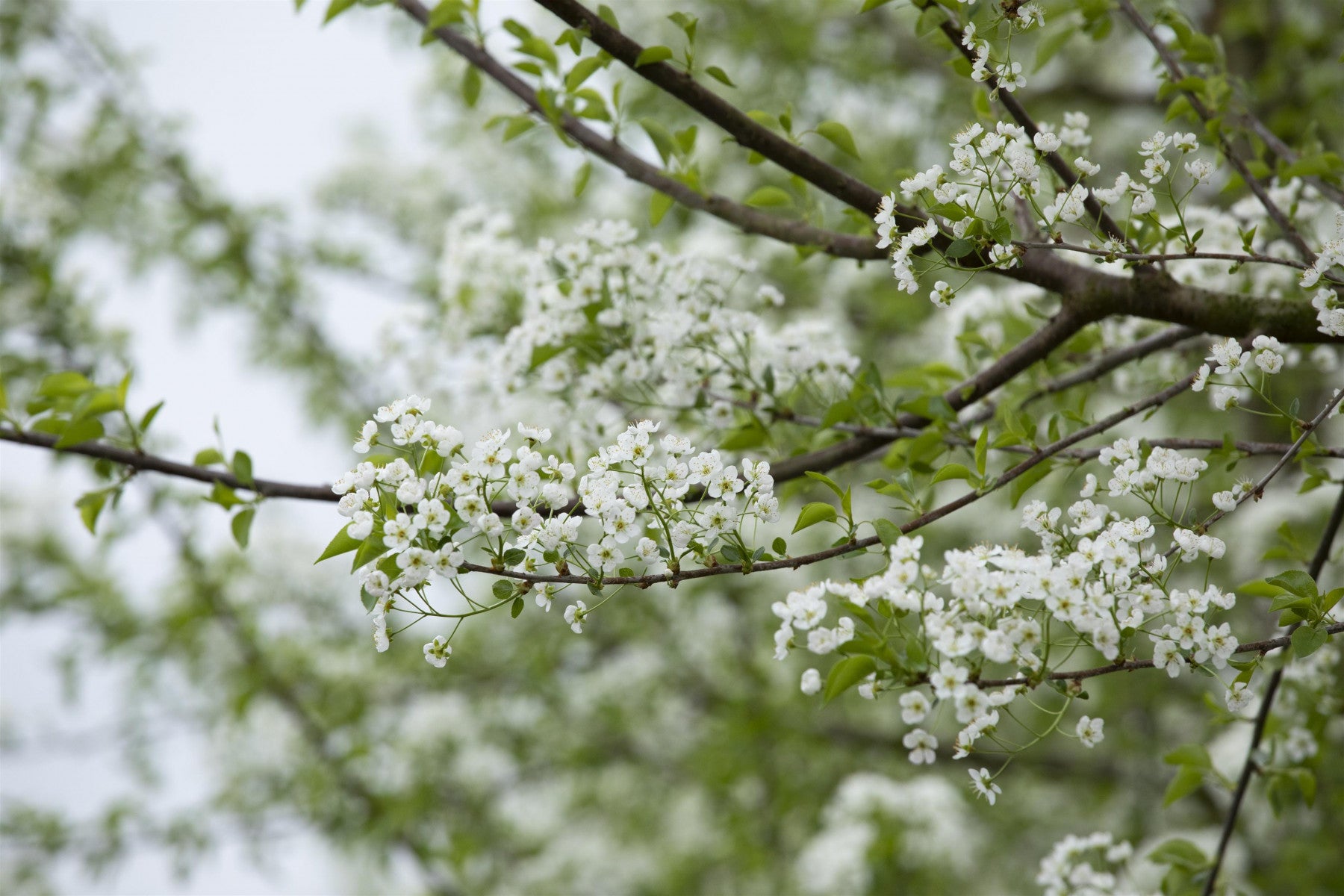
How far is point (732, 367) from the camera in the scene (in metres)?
1.92

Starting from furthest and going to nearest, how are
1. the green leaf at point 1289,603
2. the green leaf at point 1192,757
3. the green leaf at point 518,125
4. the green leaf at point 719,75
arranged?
the green leaf at point 518,125 → the green leaf at point 1192,757 → the green leaf at point 719,75 → the green leaf at point 1289,603

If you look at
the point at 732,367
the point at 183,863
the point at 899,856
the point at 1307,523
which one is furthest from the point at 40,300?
the point at 1307,523

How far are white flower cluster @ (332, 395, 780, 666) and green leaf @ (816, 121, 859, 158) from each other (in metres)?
0.73

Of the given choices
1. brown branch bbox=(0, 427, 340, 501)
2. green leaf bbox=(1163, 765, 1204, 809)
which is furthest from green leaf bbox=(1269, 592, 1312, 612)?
brown branch bbox=(0, 427, 340, 501)

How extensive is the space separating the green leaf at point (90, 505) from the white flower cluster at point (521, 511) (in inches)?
30.6

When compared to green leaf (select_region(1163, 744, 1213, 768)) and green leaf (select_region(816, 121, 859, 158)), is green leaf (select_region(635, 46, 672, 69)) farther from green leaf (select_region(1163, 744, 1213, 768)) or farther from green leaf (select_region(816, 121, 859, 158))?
green leaf (select_region(1163, 744, 1213, 768))

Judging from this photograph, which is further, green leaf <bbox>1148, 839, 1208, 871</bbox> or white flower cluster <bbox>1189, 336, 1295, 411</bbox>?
green leaf <bbox>1148, 839, 1208, 871</bbox>

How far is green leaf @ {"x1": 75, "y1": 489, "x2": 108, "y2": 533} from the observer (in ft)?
5.79

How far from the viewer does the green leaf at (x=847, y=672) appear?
1107mm

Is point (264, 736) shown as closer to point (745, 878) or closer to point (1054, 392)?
point (745, 878)

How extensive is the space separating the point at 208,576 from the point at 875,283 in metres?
3.09

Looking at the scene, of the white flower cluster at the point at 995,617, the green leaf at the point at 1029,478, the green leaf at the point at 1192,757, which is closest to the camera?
the white flower cluster at the point at 995,617

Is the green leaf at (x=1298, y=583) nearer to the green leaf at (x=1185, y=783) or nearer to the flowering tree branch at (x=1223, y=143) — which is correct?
the flowering tree branch at (x=1223, y=143)

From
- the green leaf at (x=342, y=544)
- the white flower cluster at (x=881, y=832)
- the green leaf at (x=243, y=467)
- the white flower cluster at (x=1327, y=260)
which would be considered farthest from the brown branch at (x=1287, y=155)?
the white flower cluster at (x=881, y=832)
